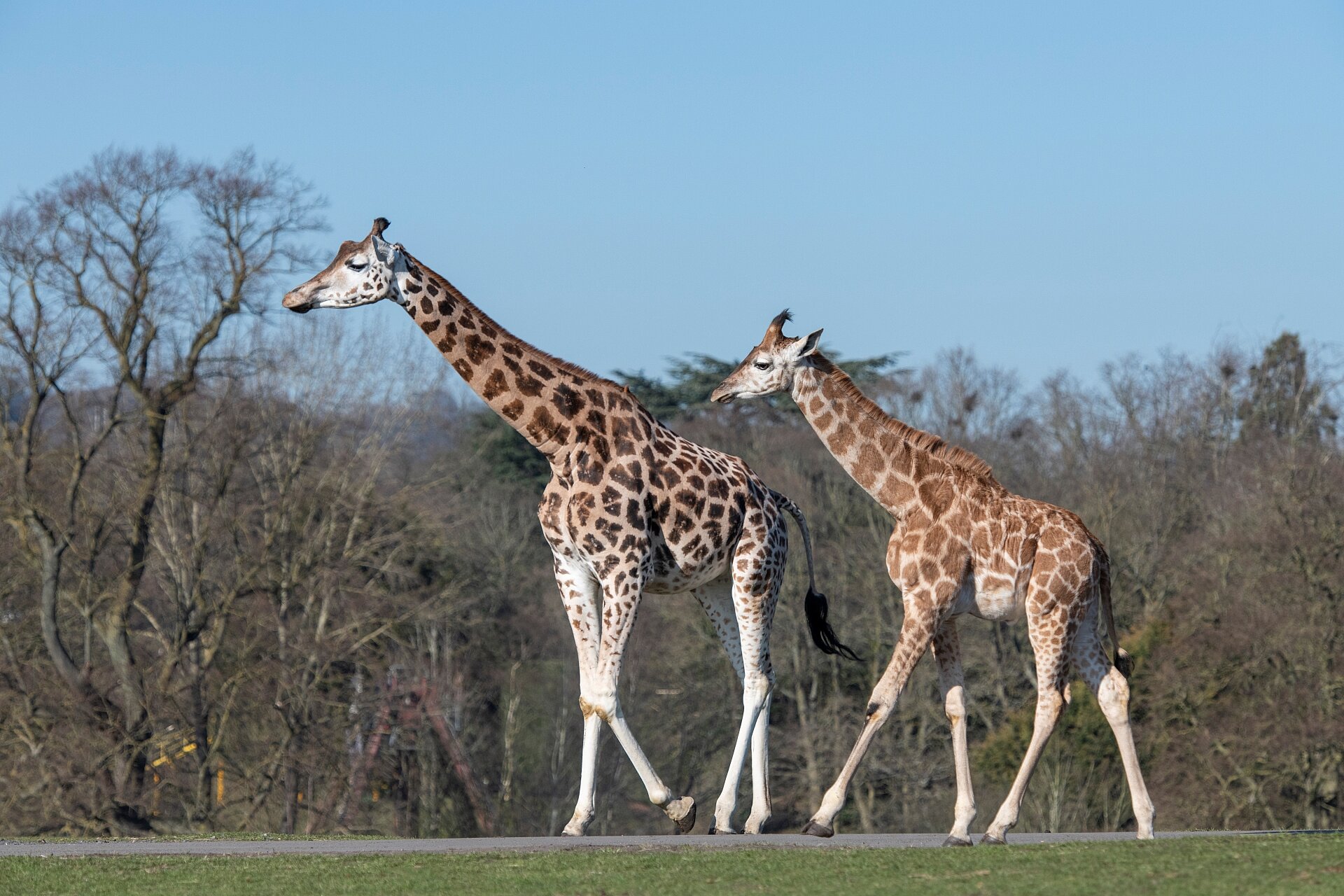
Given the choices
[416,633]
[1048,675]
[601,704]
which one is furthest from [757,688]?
[416,633]

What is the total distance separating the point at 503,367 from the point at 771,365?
1.92 m

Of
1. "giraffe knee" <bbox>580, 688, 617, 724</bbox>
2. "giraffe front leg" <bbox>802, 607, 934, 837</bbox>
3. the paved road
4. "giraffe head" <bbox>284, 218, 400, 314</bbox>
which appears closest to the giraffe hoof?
the paved road

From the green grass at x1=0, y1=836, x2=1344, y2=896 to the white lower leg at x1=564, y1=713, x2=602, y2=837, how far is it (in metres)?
1.34

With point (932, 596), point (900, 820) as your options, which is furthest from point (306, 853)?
Answer: point (900, 820)

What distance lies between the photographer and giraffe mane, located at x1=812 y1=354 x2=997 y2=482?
455 inches

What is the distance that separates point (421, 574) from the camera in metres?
40.9

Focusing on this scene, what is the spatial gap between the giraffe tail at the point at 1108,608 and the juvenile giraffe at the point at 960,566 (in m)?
0.01

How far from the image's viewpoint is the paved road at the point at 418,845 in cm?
1002

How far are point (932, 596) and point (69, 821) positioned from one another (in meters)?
20.7

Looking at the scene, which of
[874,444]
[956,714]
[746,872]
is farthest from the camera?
[874,444]

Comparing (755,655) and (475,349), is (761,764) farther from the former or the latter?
(475,349)

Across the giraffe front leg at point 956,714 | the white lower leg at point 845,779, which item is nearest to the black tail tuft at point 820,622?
the giraffe front leg at point 956,714

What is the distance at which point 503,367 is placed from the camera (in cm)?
1186

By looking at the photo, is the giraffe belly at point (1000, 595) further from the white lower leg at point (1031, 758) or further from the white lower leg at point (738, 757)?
the white lower leg at point (738, 757)
